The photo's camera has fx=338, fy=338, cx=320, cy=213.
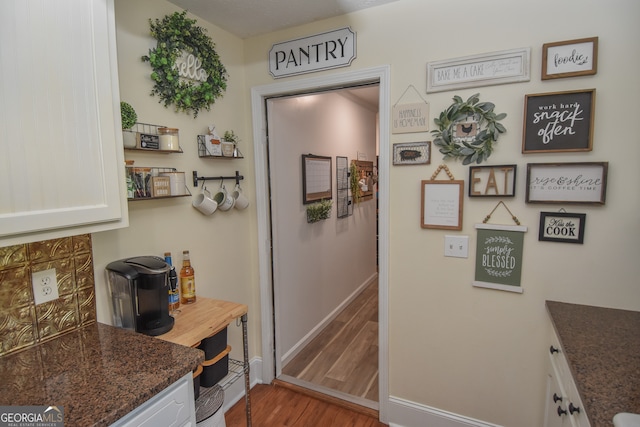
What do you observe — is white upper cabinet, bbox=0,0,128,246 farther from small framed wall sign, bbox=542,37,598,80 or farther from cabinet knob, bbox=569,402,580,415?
small framed wall sign, bbox=542,37,598,80

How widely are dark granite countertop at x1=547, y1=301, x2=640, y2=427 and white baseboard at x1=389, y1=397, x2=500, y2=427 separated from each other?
81 centimetres

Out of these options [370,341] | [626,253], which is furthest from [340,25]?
[370,341]

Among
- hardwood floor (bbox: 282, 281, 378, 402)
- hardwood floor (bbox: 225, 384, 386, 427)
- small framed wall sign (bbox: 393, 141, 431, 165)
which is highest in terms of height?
small framed wall sign (bbox: 393, 141, 431, 165)

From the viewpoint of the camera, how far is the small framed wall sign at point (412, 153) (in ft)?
6.05

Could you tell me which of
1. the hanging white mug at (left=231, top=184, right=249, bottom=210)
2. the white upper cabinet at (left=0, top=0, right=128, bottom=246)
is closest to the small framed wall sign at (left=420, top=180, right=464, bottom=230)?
the hanging white mug at (left=231, top=184, right=249, bottom=210)

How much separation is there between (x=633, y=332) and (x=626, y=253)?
14.2 inches

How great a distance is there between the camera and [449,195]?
1815 mm

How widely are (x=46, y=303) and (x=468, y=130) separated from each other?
206 centimetres

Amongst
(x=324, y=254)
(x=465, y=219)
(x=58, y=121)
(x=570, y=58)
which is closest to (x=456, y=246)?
(x=465, y=219)

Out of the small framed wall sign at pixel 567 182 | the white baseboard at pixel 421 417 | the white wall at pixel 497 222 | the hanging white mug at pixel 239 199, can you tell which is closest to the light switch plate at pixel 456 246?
the white wall at pixel 497 222

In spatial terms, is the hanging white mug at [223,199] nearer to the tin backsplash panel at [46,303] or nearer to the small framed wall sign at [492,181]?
the tin backsplash panel at [46,303]

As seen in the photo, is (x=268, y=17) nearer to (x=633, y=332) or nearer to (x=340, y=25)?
(x=340, y=25)

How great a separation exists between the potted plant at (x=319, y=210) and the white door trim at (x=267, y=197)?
0.58m

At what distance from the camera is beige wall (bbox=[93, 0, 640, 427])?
1498 millimetres
